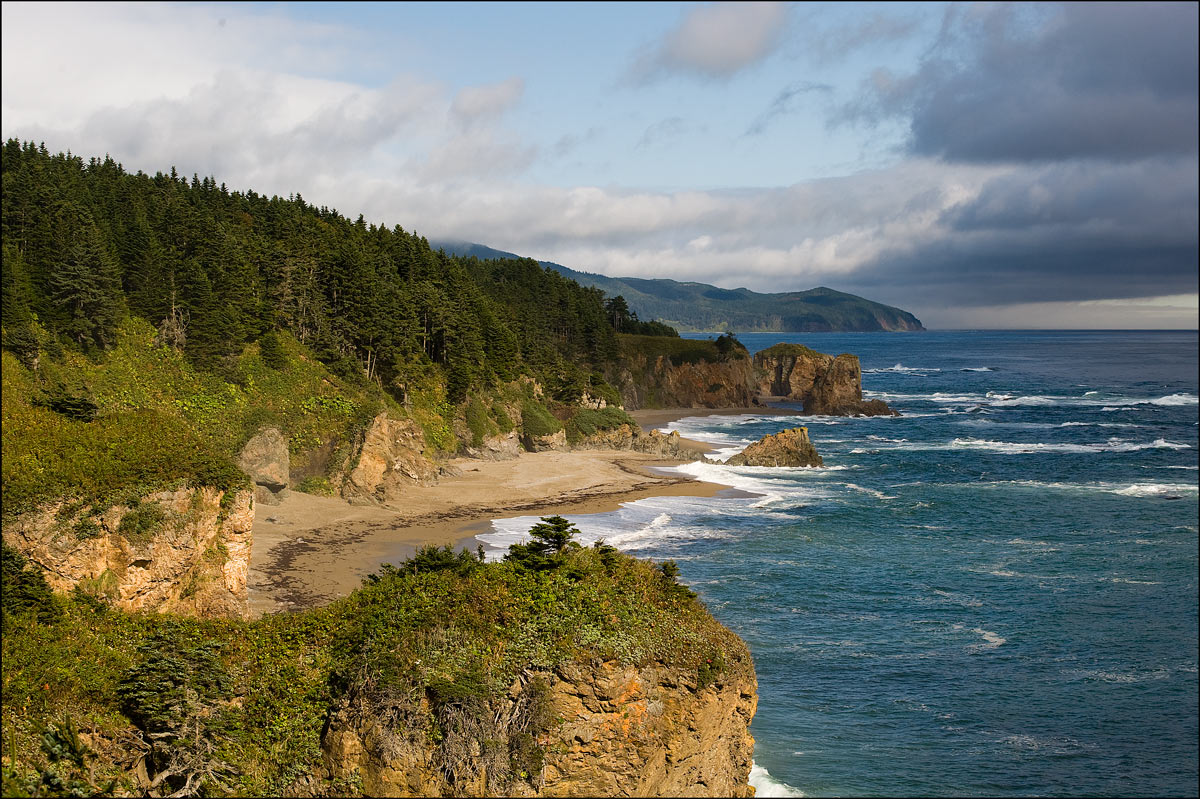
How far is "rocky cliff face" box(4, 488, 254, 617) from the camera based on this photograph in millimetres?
22562

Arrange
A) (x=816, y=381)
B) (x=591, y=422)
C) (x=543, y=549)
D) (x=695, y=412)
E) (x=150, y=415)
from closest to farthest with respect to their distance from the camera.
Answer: (x=543, y=549), (x=150, y=415), (x=591, y=422), (x=695, y=412), (x=816, y=381)

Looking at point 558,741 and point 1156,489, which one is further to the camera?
point 1156,489

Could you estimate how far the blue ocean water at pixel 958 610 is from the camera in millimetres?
26047

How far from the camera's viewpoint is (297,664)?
58.5ft

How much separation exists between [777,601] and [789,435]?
44.3 meters

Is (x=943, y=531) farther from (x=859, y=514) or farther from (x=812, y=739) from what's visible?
(x=812, y=739)

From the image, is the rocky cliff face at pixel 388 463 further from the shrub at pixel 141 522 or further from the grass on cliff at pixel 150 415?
the shrub at pixel 141 522

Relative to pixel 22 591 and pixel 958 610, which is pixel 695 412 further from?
pixel 22 591

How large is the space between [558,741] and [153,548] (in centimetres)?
1606

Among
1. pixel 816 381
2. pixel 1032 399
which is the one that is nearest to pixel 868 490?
pixel 816 381

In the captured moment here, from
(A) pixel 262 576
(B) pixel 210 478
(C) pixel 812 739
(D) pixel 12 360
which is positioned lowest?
(C) pixel 812 739

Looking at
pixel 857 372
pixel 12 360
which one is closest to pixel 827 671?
pixel 12 360

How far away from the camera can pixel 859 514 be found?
199 feet

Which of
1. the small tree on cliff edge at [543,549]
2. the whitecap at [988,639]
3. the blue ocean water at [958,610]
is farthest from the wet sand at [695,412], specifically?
the small tree on cliff edge at [543,549]
